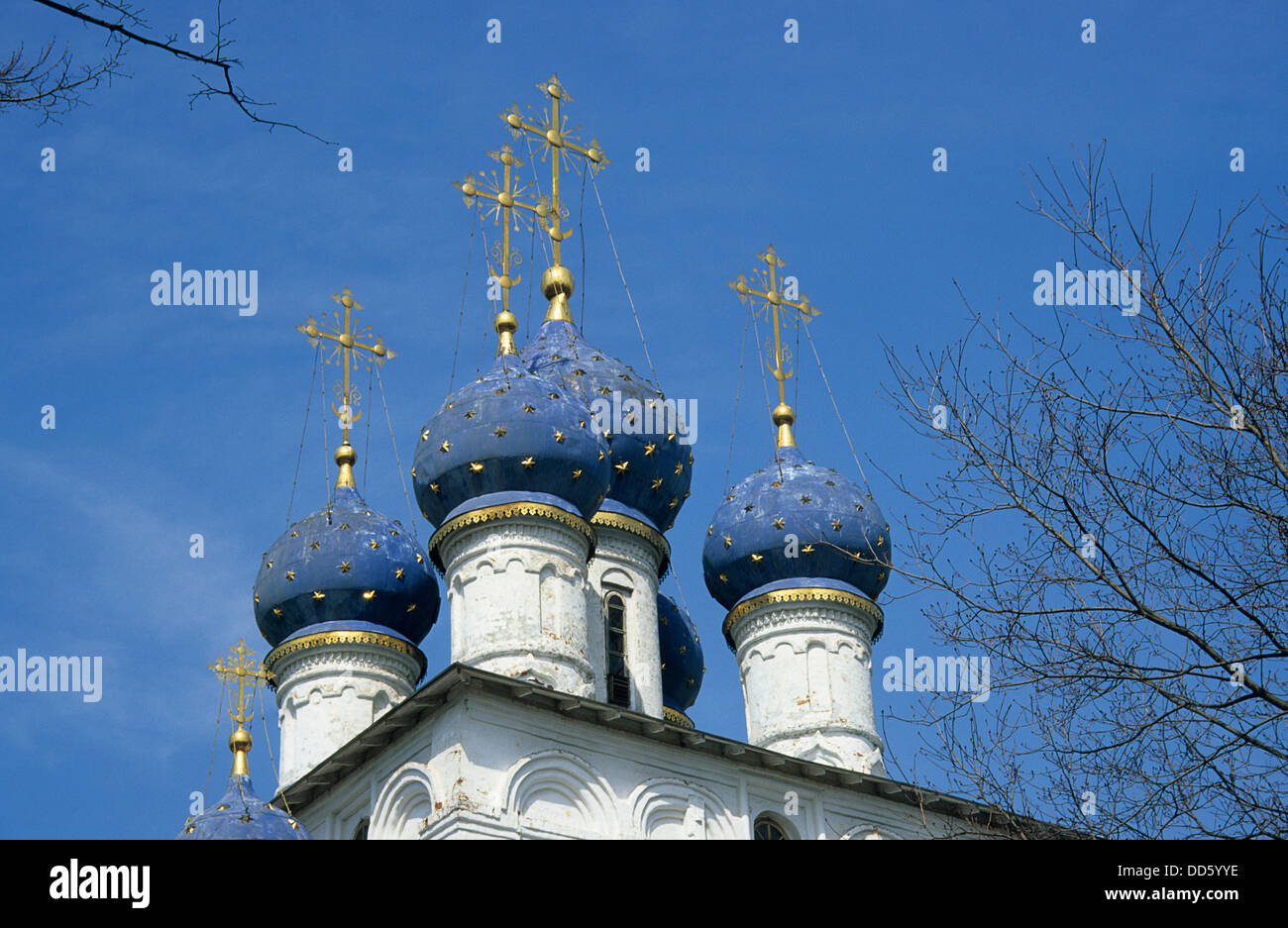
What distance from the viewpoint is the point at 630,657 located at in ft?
65.6

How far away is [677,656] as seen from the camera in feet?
73.6

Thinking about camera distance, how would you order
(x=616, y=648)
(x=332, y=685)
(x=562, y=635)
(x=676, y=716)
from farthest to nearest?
1. (x=676, y=716)
2. (x=332, y=685)
3. (x=616, y=648)
4. (x=562, y=635)

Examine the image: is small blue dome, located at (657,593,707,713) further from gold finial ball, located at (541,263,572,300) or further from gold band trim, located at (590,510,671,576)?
gold finial ball, located at (541,263,572,300)

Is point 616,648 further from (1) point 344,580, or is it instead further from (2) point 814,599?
(1) point 344,580

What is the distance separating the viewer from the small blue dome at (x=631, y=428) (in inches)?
844

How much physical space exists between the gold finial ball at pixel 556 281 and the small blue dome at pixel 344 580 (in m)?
3.23

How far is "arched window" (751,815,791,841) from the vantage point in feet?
60.7

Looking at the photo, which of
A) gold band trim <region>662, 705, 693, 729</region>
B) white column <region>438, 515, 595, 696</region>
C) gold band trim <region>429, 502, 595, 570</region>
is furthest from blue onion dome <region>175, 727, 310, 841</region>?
gold band trim <region>662, 705, 693, 729</region>

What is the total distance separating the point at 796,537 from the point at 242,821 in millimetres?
6387

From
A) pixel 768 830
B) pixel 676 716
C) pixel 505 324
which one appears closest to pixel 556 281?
pixel 505 324

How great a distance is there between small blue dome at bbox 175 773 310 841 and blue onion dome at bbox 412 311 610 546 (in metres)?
2.99
